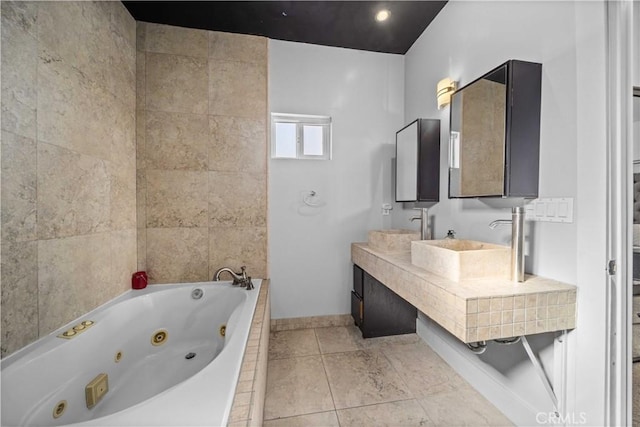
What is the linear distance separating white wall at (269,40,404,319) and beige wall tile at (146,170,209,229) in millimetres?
580

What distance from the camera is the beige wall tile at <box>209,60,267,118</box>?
6.84ft

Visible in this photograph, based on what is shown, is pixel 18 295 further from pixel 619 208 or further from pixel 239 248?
pixel 619 208

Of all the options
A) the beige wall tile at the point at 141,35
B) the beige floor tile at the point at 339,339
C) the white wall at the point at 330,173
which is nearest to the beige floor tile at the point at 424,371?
the beige floor tile at the point at 339,339

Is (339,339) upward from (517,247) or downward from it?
downward

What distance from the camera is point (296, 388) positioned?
61.8 inches

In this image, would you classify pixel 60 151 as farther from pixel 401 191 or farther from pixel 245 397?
pixel 401 191

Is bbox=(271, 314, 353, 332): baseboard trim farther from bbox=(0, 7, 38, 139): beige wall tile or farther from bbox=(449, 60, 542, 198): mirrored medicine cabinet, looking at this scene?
bbox=(0, 7, 38, 139): beige wall tile

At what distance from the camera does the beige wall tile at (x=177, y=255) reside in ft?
6.64

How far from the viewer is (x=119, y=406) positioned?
1.24 meters

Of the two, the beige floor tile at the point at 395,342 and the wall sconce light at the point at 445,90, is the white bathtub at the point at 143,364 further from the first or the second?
the wall sconce light at the point at 445,90

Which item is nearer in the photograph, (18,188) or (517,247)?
(18,188)

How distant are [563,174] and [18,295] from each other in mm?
2356

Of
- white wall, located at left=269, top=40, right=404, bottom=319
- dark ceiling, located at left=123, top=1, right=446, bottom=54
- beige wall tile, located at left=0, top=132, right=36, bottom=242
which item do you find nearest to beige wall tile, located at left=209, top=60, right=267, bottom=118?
white wall, located at left=269, top=40, right=404, bottom=319

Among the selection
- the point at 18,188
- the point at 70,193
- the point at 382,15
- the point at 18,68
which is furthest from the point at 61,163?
the point at 382,15
